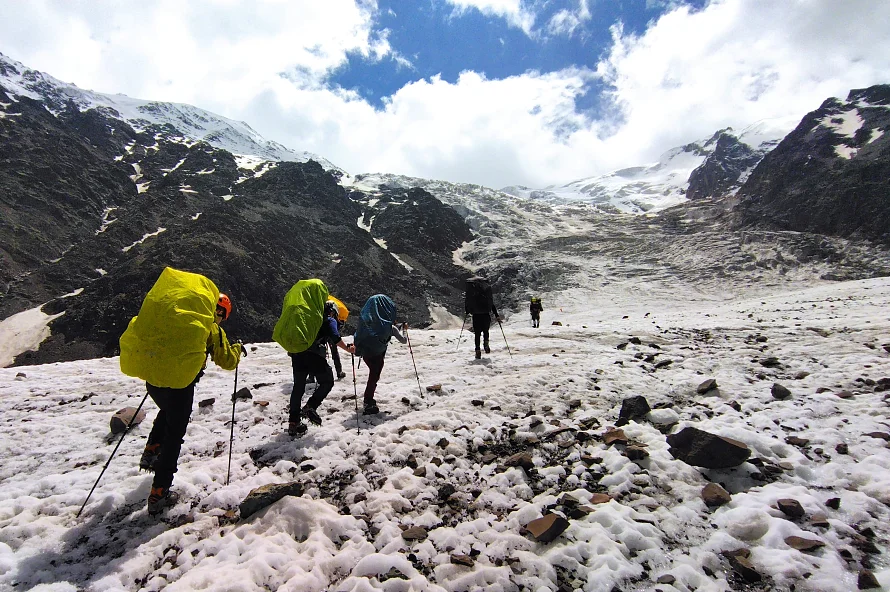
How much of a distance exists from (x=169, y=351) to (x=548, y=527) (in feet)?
15.9

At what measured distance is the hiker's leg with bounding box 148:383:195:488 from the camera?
4996mm

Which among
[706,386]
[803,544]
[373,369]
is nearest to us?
[803,544]

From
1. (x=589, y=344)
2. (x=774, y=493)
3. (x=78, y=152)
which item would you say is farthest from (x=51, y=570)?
(x=78, y=152)

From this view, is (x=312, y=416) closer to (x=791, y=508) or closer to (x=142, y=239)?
(x=791, y=508)

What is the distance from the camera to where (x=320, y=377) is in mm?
7602

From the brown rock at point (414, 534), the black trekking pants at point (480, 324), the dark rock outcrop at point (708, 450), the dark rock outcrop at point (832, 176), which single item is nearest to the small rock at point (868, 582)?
the dark rock outcrop at point (708, 450)

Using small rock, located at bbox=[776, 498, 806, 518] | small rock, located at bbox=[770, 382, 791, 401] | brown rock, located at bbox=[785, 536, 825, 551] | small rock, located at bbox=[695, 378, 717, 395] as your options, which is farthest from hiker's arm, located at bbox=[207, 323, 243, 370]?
small rock, located at bbox=[770, 382, 791, 401]

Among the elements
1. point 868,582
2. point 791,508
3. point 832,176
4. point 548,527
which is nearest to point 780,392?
point 791,508

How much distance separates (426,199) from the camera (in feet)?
412

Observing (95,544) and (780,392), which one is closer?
A: (95,544)

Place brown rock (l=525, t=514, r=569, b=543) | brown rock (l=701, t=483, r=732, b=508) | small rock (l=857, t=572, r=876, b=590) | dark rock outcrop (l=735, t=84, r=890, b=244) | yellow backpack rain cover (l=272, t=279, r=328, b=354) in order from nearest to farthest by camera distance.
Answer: small rock (l=857, t=572, r=876, b=590) < brown rock (l=525, t=514, r=569, b=543) < brown rock (l=701, t=483, r=732, b=508) < yellow backpack rain cover (l=272, t=279, r=328, b=354) < dark rock outcrop (l=735, t=84, r=890, b=244)

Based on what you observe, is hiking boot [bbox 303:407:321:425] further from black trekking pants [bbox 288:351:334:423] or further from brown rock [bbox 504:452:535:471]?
brown rock [bbox 504:452:535:471]

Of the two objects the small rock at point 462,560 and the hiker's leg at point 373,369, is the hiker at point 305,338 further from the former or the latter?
the small rock at point 462,560

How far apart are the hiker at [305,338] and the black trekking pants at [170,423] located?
1797 mm
